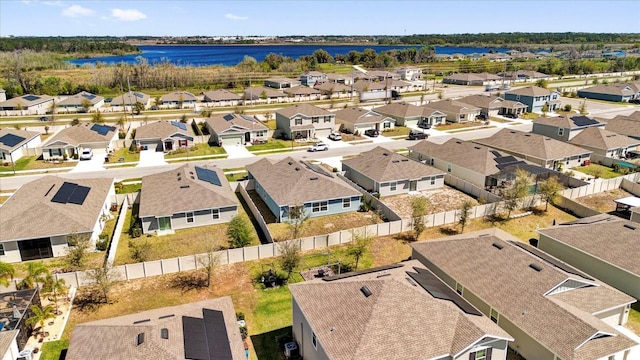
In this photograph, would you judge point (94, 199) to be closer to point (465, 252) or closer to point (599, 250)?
point (465, 252)

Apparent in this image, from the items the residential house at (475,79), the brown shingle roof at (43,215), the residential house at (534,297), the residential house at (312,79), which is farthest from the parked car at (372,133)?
the residential house at (475,79)

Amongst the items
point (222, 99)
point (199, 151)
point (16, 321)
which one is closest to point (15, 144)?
point (199, 151)

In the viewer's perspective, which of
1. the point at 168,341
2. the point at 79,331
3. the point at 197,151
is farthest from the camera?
the point at 197,151

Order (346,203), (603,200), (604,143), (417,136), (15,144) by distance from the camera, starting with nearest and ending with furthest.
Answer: (346,203)
(603,200)
(604,143)
(15,144)
(417,136)

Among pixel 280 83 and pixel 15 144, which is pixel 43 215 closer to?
pixel 15 144

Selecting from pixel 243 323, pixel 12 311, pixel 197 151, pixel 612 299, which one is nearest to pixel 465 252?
pixel 612 299

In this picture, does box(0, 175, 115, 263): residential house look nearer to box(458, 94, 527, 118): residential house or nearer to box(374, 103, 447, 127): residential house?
box(374, 103, 447, 127): residential house

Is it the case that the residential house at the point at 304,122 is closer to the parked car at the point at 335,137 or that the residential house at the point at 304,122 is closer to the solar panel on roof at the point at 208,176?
the parked car at the point at 335,137
